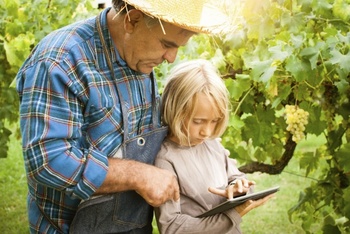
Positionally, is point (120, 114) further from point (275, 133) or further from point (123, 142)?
point (275, 133)

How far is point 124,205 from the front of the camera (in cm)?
255

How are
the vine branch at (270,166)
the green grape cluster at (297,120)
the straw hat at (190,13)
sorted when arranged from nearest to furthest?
the straw hat at (190,13)
the green grape cluster at (297,120)
the vine branch at (270,166)

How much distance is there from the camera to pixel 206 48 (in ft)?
12.8

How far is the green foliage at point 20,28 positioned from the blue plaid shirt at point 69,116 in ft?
6.46

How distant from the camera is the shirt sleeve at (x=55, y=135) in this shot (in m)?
2.21

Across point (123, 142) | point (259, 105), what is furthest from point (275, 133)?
point (123, 142)

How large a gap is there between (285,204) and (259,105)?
9.04 ft

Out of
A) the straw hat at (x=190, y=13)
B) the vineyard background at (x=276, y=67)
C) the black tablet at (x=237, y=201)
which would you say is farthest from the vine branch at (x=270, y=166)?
the straw hat at (x=190, y=13)

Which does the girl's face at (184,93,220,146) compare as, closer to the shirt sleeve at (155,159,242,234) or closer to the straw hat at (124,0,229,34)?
the shirt sleeve at (155,159,242,234)

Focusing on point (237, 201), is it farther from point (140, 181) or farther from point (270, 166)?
point (270, 166)

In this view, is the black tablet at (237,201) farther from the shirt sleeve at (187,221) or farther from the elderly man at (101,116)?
the elderly man at (101,116)

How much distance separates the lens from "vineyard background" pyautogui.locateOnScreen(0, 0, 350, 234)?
3.15 meters

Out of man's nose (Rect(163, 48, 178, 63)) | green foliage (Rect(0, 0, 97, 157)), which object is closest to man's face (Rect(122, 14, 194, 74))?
man's nose (Rect(163, 48, 178, 63))

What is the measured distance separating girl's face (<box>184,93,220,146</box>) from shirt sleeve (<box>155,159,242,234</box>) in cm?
17
